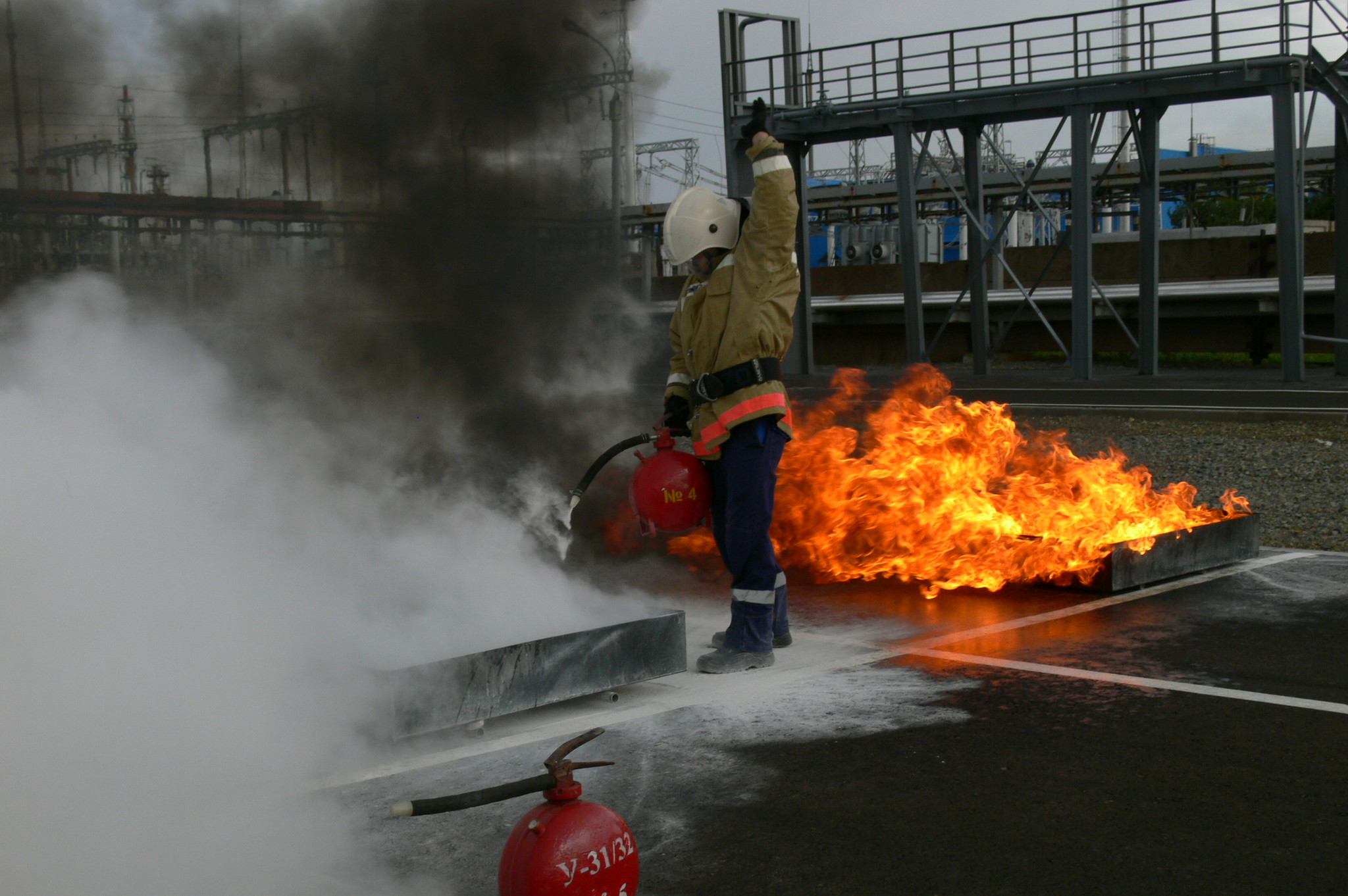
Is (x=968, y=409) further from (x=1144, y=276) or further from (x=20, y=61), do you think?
(x=1144, y=276)

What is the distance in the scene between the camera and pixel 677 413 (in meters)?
5.07

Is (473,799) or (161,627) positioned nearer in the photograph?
(473,799)

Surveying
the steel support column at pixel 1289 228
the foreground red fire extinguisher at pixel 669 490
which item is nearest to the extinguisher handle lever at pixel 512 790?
the foreground red fire extinguisher at pixel 669 490

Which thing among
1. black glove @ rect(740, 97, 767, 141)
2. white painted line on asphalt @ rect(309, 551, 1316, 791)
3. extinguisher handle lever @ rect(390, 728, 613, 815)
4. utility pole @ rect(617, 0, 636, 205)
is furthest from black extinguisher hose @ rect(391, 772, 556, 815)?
utility pole @ rect(617, 0, 636, 205)

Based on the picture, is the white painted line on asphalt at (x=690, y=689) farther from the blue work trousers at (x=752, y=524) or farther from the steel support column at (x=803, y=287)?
the steel support column at (x=803, y=287)

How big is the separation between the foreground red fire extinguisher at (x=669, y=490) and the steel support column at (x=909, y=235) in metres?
18.4

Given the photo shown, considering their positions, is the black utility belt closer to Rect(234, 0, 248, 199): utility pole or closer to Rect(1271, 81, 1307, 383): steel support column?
Rect(234, 0, 248, 199): utility pole

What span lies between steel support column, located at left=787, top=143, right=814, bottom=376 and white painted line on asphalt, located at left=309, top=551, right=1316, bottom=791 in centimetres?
1779

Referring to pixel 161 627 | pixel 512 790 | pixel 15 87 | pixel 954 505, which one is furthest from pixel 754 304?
pixel 512 790

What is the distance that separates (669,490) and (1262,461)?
7.80 metres

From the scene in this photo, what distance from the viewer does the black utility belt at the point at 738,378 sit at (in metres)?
4.68

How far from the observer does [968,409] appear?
6.88 m

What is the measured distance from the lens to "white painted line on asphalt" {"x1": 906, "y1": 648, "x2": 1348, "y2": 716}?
419 centimetres

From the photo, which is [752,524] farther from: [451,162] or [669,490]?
A: [451,162]
